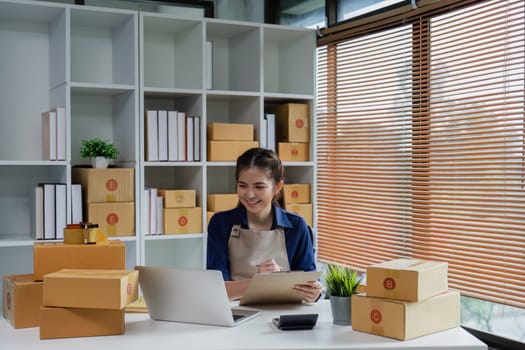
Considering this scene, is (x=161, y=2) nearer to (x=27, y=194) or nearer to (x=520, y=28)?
(x=27, y=194)

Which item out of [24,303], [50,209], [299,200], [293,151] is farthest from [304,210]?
[24,303]

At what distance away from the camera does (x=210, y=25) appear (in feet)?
12.3

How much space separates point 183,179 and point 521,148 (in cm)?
201

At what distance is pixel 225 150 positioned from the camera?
3.74 metres

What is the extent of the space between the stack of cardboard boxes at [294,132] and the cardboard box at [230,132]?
239 mm

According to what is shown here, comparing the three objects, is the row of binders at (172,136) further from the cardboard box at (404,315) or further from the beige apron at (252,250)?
the cardboard box at (404,315)

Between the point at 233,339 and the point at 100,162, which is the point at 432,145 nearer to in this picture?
the point at 233,339

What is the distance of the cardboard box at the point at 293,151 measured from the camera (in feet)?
12.9

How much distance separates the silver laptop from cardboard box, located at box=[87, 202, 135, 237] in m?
1.27

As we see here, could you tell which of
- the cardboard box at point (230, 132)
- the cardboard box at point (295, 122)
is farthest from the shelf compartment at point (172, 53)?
the cardboard box at point (295, 122)

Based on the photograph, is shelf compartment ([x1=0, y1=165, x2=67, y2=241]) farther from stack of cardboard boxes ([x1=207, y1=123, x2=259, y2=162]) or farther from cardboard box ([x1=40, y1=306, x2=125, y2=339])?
cardboard box ([x1=40, y1=306, x2=125, y2=339])

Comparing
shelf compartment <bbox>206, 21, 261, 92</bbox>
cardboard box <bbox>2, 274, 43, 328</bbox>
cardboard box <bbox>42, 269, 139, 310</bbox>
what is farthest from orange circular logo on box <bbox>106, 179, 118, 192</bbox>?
cardboard box <bbox>42, 269, 139, 310</bbox>

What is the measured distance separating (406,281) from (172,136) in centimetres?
195

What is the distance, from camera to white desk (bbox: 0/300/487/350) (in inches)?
75.6
